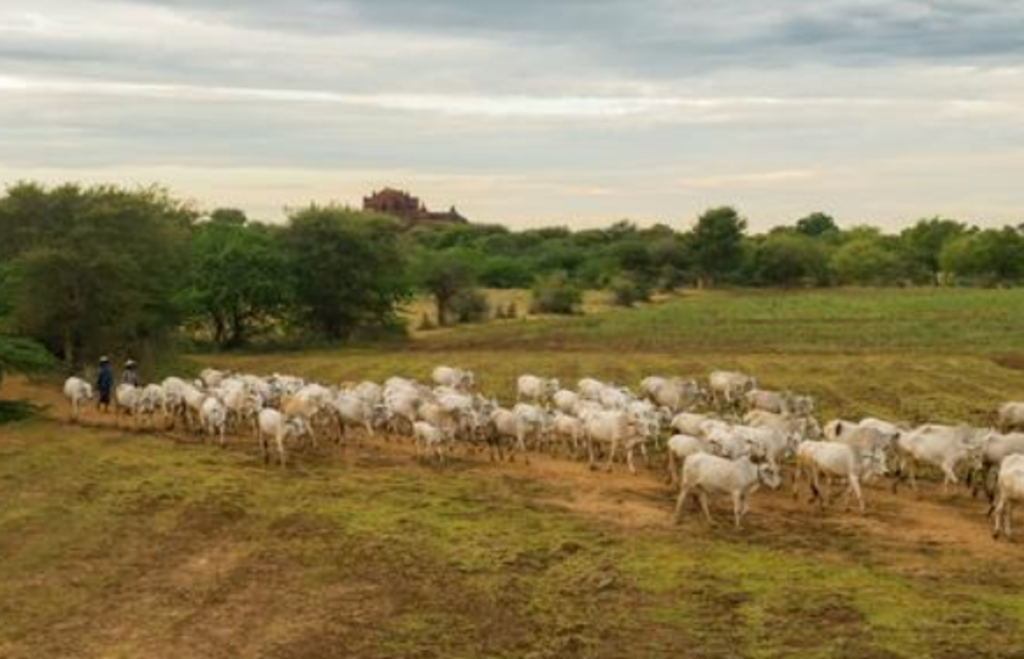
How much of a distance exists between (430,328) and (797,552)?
53.3 m

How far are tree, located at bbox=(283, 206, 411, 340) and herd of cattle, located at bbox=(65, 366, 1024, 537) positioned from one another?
26.9 metres

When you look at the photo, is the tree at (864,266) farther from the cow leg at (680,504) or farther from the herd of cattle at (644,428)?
the cow leg at (680,504)

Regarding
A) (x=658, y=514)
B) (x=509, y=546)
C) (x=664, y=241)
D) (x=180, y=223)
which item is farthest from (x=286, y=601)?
(x=664, y=241)

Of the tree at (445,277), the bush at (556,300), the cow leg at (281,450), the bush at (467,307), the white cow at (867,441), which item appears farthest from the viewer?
the bush at (556,300)

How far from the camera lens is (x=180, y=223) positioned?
179 feet

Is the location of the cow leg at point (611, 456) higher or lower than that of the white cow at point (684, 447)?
lower

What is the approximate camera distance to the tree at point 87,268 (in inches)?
1576

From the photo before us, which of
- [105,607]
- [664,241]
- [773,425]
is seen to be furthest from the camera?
[664,241]

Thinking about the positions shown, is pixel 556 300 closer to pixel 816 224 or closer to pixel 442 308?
pixel 442 308

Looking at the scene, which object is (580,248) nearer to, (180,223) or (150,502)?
(180,223)

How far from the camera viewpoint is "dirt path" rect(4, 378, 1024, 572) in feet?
54.0

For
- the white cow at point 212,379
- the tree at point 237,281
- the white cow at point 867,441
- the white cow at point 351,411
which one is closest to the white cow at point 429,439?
the white cow at point 351,411

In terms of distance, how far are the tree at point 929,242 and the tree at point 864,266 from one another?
23.4 ft

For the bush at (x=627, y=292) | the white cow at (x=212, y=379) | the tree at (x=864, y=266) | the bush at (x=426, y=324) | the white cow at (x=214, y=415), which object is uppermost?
the tree at (x=864, y=266)
